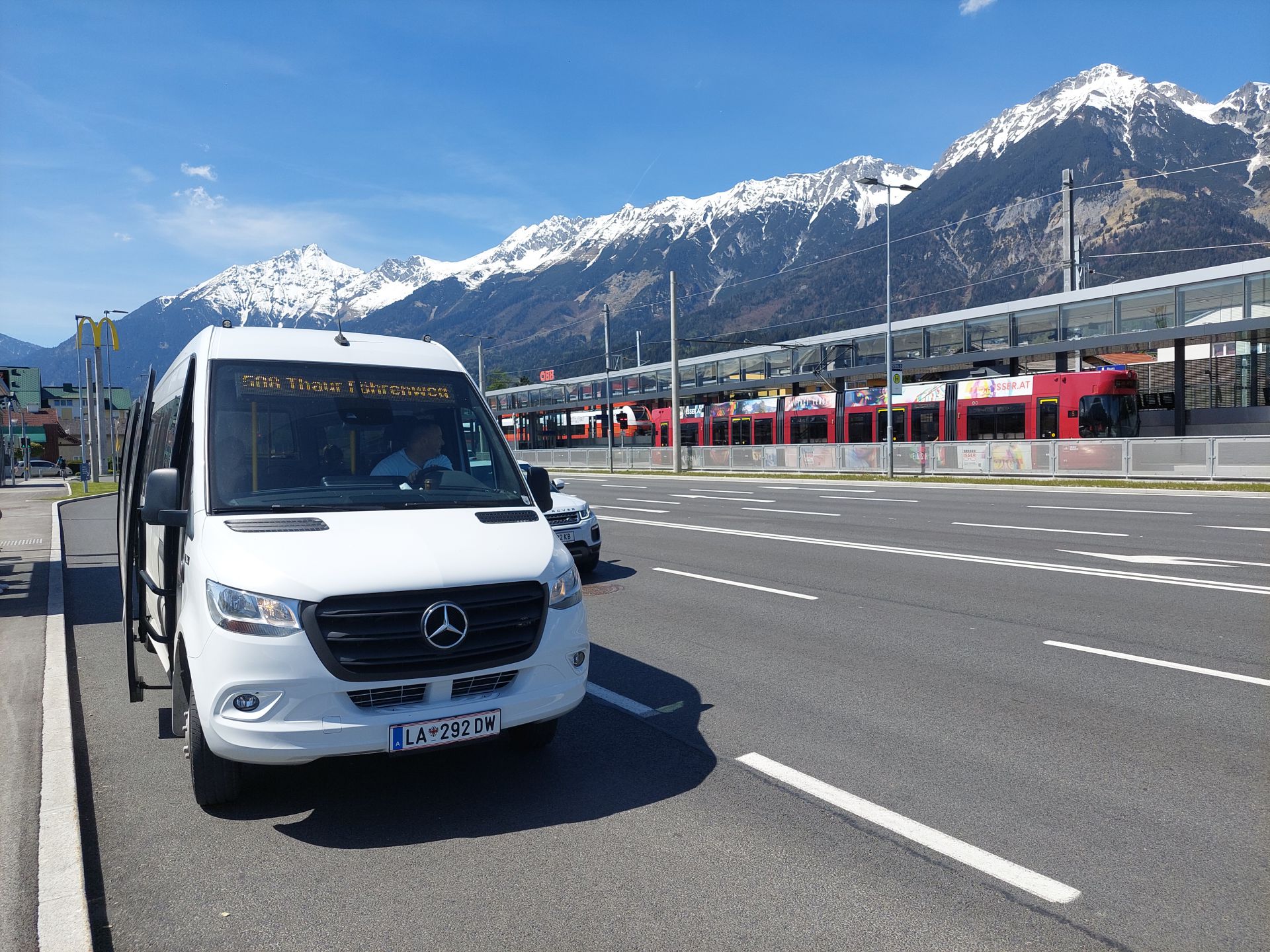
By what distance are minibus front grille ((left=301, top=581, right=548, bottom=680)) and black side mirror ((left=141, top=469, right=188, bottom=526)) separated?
1100mm

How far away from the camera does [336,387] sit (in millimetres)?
5273

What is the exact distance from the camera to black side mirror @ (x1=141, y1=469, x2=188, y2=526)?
4.30 metres

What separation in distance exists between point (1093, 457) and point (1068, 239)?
91.7 feet

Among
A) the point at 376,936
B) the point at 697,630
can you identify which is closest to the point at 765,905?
the point at 376,936

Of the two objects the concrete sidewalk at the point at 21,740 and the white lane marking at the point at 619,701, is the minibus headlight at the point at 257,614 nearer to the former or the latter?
the concrete sidewalk at the point at 21,740

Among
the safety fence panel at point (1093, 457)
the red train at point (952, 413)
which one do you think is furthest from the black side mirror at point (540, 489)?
the red train at point (952, 413)

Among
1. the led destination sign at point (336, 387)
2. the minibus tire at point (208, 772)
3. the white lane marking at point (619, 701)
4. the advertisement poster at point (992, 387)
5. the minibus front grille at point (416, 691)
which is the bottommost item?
the white lane marking at point (619, 701)

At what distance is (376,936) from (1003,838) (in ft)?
8.27

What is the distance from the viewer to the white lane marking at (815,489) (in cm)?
2675

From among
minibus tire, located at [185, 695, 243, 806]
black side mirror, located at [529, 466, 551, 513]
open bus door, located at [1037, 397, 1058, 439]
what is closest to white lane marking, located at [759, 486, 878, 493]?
open bus door, located at [1037, 397, 1058, 439]

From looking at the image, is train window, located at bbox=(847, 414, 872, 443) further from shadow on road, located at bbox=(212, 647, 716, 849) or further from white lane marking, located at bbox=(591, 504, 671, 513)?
shadow on road, located at bbox=(212, 647, 716, 849)

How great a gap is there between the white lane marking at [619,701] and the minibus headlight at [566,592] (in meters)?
1.35

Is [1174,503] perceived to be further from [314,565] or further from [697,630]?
[314,565]

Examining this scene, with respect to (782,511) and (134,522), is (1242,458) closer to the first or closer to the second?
(782,511)
